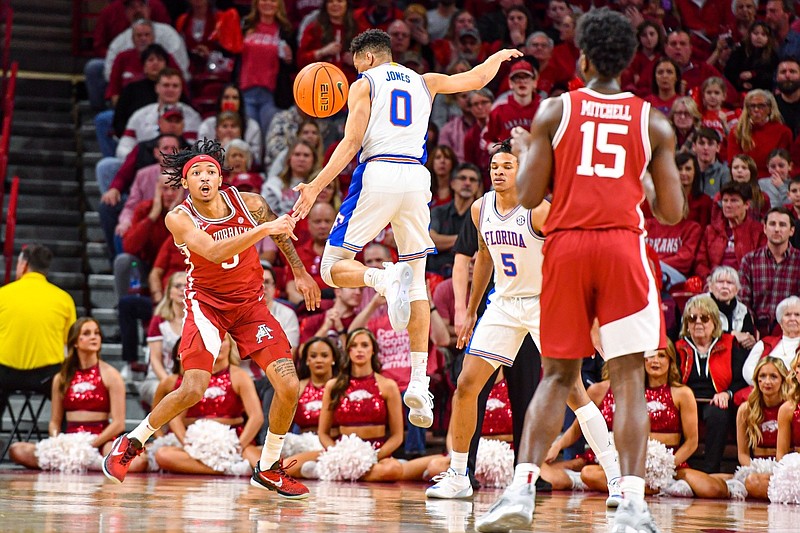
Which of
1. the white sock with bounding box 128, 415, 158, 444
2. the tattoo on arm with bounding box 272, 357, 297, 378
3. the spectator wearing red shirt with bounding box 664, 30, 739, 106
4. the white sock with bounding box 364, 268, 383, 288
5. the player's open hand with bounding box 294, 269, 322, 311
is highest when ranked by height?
the spectator wearing red shirt with bounding box 664, 30, 739, 106

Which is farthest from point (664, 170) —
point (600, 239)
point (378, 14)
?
point (378, 14)

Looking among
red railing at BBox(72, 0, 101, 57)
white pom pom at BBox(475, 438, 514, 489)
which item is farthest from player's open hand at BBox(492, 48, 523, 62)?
red railing at BBox(72, 0, 101, 57)

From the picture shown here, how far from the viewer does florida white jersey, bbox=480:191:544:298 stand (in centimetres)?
698

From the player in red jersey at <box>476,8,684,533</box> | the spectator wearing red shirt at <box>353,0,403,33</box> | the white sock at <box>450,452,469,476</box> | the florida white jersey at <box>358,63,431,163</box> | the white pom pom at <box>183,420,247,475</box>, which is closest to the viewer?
the player in red jersey at <box>476,8,684,533</box>

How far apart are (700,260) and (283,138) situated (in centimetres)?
470

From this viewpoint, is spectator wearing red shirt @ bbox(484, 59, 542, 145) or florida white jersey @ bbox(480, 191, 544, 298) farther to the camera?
spectator wearing red shirt @ bbox(484, 59, 542, 145)

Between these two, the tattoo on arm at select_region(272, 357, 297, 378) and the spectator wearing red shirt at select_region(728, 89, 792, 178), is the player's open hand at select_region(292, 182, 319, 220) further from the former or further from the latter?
the spectator wearing red shirt at select_region(728, 89, 792, 178)

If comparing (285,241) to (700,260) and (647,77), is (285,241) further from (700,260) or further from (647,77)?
(647,77)

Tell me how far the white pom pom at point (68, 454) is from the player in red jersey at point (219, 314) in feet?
8.60

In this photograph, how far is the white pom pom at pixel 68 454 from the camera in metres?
9.38

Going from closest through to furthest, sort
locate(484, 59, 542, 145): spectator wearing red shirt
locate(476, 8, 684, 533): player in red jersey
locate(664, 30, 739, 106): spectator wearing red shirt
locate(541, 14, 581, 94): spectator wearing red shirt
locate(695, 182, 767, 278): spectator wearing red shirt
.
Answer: locate(476, 8, 684, 533): player in red jersey, locate(695, 182, 767, 278): spectator wearing red shirt, locate(484, 59, 542, 145): spectator wearing red shirt, locate(664, 30, 739, 106): spectator wearing red shirt, locate(541, 14, 581, 94): spectator wearing red shirt

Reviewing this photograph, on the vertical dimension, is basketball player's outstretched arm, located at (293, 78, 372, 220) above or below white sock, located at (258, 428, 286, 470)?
above

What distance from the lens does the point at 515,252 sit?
700 cm

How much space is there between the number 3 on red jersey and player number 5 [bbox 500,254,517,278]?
2355 millimetres
